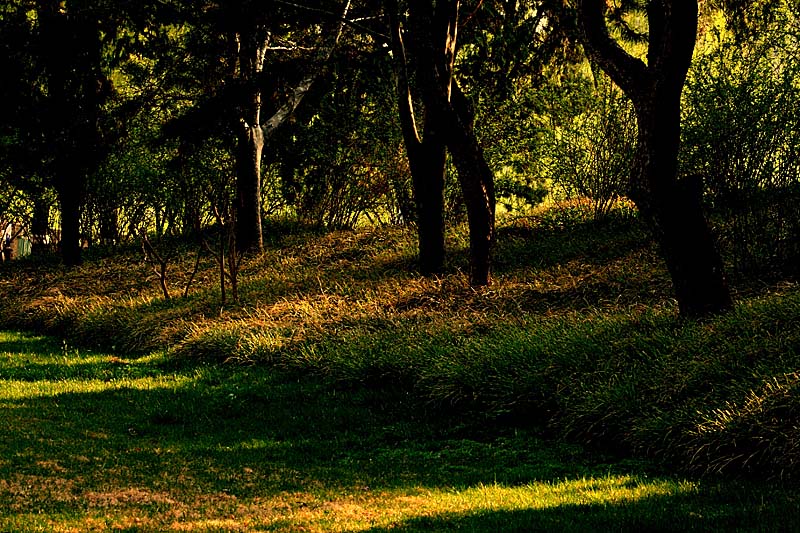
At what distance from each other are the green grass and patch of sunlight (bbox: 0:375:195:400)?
0.10 feet

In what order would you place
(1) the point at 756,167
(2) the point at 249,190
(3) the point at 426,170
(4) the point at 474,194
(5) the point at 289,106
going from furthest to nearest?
(5) the point at 289,106
(2) the point at 249,190
(3) the point at 426,170
(4) the point at 474,194
(1) the point at 756,167

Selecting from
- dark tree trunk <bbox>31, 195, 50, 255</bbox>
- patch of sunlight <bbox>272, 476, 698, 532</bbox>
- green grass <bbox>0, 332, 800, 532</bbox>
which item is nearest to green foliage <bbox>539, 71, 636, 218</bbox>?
green grass <bbox>0, 332, 800, 532</bbox>

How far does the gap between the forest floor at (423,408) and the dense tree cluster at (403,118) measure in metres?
1.12

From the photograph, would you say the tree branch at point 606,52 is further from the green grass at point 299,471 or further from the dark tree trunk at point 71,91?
the dark tree trunk at point 71,91

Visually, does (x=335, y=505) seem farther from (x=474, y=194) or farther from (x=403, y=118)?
(x=403, y=118)

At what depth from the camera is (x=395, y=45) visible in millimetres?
13305

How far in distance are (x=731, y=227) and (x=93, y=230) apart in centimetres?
1558

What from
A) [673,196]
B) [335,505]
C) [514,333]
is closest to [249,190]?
[514,333]

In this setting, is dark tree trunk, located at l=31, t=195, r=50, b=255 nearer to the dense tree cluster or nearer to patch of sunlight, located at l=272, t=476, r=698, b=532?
the dense tree cluster

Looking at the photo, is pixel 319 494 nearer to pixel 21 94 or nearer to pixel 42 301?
pixel 42 301

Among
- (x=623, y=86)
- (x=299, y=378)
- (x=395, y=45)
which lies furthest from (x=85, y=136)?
(x=623, y=86)

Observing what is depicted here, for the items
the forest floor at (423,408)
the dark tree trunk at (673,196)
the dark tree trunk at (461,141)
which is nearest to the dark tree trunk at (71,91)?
the forest floor at (423,408)

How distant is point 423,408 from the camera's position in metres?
8.12

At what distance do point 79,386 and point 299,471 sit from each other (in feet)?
12.9
